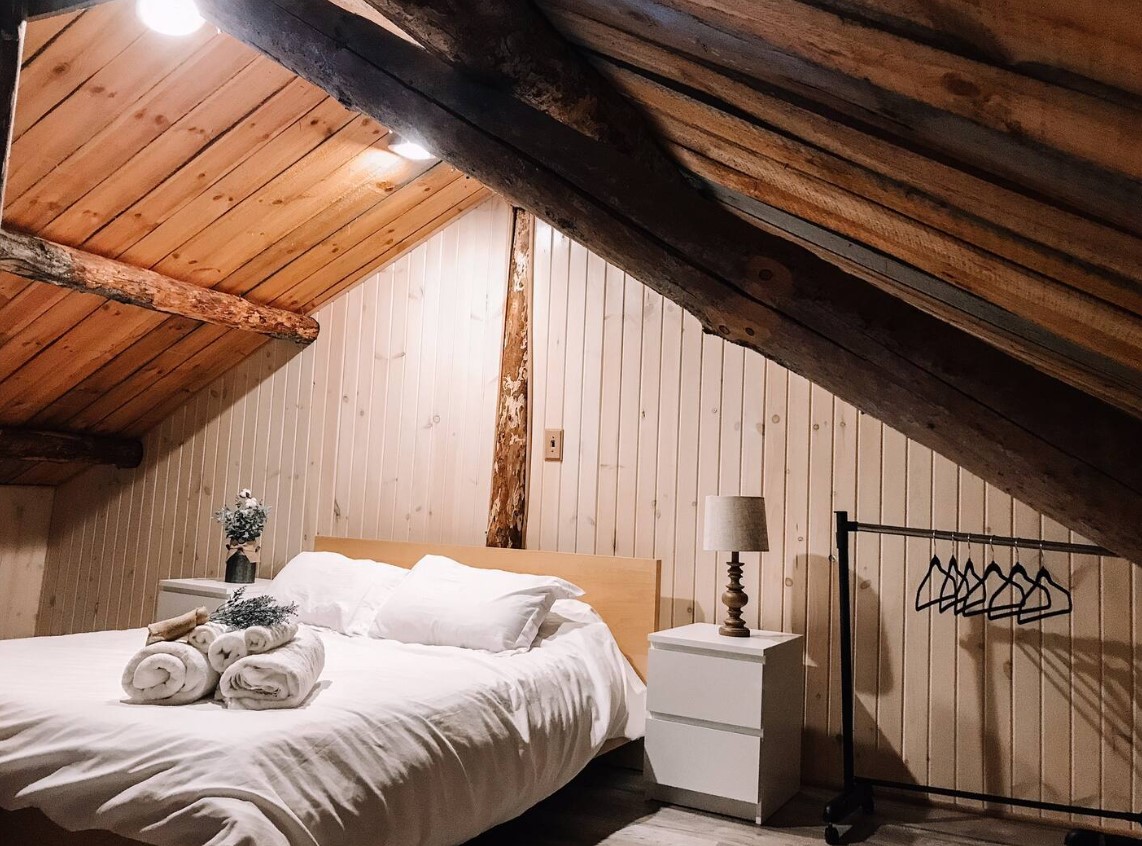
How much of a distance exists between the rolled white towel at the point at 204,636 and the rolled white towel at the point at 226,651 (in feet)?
0.08

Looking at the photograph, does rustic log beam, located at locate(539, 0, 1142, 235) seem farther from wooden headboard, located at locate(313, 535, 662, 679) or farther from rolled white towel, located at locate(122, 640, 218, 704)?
wooden headboard, located at locate(313, 535, 662, 679)

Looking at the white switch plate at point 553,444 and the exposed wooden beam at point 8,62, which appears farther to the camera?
the white switch plate at point 553,444

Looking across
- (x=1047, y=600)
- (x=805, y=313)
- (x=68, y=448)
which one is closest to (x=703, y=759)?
(x=1047, y=600)

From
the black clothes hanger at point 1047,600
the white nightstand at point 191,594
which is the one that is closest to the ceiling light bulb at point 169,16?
the white nightstand at point 191,594

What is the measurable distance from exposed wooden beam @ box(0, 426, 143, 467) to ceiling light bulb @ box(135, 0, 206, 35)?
2.69 m

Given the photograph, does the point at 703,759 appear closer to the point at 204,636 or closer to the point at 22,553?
the point at 204,636

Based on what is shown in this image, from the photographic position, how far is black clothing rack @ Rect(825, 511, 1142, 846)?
2518mm

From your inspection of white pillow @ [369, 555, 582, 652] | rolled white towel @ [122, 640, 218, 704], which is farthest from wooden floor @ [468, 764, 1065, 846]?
rolled white towel @ [122, 640, 218, 704]

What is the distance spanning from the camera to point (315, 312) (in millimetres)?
4594

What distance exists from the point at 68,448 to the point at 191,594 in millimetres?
1300

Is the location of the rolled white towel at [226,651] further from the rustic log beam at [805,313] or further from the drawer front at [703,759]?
the drawer front at [703,759]

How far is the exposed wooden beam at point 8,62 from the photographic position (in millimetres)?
2139

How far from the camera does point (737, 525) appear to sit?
2.97m

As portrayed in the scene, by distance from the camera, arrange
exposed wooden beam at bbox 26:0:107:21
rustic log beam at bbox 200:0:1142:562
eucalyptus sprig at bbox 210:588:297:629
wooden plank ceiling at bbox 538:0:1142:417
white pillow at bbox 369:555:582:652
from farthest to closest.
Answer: white pillow at bbox 369:555:582:652, eucalyptus sprig at bbox 210:588:297:629, exposed wooden beam at bbox 26:0:107:21, rustic log beam at bbox 200:0:1142:562, wooden plank ceiling at bbox 538:0:1142:417
